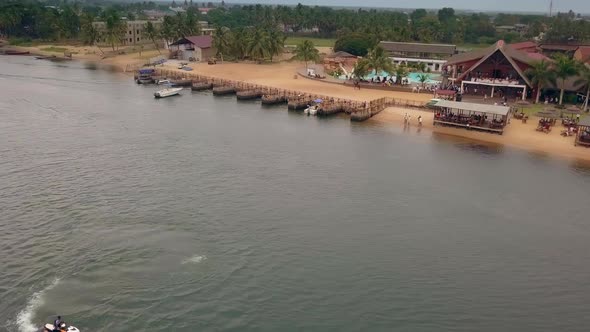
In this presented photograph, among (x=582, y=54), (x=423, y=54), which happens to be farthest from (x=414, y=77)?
(x=582, y=54)

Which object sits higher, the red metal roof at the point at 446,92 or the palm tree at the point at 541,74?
the palm tree at the point at 541,74

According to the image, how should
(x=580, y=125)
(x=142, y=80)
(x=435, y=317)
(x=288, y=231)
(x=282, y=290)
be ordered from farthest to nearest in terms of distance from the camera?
(x=142, y=80)
(x=580, y=125)
(x=288, y=231)
(x=282, y=290)
(x=435, y=317)

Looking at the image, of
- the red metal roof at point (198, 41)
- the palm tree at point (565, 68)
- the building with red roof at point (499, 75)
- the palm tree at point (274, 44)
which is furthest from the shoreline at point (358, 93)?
the red metal roof at point (198, 41)

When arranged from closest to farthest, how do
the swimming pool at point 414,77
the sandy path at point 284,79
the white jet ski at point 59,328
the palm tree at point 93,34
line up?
the white jet ski at point 59,328
the sandy path at point 284,79
the swimming pool at point 414,77
the palm tree at point 93,34

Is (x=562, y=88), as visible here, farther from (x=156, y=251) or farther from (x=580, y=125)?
(x=156, y=251)

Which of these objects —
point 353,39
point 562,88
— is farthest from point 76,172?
point 353,39

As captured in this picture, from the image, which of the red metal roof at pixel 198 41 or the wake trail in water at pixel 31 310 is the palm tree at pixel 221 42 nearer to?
the red metal roof at pixel 198 41

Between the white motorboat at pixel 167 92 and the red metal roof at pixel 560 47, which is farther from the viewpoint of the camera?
the red metal roof at pixel 560 47
